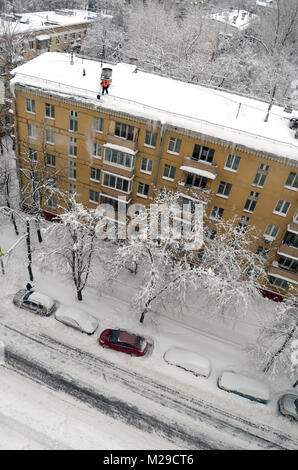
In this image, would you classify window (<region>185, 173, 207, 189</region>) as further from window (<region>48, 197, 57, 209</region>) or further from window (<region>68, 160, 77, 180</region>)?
window (<region>48, 197, 57, 209</region>)

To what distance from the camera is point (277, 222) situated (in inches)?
1173

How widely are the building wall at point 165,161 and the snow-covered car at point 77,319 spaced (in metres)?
11.6

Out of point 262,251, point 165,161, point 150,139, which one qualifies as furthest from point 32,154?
point 262,251

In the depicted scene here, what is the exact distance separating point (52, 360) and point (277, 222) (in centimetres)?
2232

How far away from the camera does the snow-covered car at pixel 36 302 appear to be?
29.5 meters

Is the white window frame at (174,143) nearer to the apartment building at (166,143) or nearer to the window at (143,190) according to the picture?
the apartment building at (166,143)

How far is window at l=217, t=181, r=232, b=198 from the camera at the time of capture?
29609mm

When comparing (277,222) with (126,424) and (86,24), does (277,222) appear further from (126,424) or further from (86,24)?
(86,24)

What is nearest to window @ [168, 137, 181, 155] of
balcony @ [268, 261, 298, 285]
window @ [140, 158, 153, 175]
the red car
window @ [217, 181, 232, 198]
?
window @ [140, 158, 153, 175]

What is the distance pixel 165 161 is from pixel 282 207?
10.9m

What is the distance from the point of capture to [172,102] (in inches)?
1165

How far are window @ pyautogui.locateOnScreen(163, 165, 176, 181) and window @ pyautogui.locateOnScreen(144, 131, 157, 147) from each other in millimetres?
2407

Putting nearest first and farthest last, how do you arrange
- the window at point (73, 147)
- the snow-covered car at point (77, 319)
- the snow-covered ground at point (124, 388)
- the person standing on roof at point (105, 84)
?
the snow-covered ground at point (124, 388)
the person standing on roof at point (105, 84)
the snow-covered car at point (77, 319)
the window at point (73, 147)

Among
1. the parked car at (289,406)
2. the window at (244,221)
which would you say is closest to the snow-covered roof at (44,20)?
the window at (244,221)
